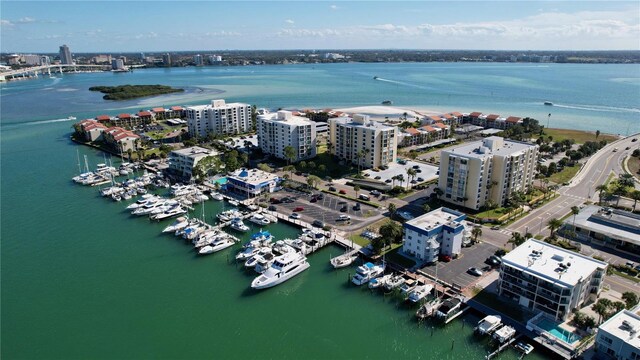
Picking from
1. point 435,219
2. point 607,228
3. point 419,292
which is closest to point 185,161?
point 435,219

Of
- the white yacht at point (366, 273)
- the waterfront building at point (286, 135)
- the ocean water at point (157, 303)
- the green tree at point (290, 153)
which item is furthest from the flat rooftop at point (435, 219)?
the waterfront building at point (286, 135)

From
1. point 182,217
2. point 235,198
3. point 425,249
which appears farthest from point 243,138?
point 425,249

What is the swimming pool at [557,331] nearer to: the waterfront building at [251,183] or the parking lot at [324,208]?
the parking lot at [324,208]

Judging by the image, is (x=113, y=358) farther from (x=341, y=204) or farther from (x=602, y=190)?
(x=602, y=190)

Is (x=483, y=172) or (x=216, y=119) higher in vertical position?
(x=216, y=119)

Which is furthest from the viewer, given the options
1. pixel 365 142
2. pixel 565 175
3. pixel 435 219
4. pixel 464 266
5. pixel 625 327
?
pixel 365 142

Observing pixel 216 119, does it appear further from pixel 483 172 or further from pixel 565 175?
pixel 565 175

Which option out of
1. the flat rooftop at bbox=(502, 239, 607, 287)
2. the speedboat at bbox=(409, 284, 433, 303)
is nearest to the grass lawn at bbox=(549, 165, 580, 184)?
the flat rooftop at bbox=(502, 239, 607, 287)
